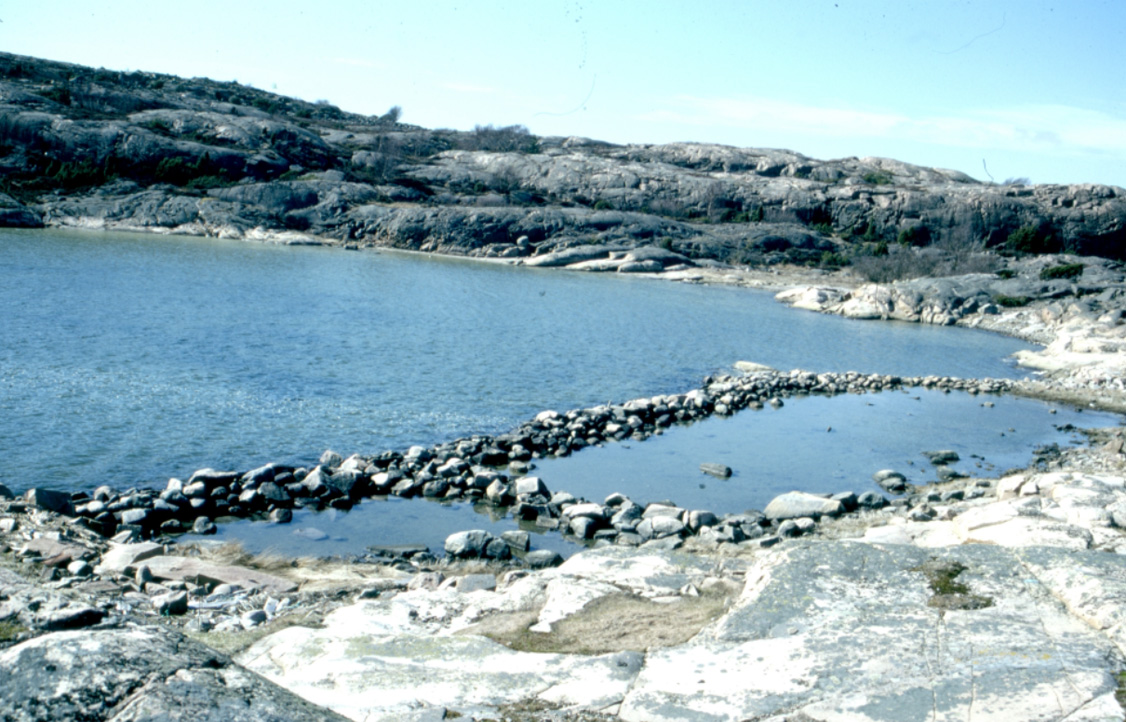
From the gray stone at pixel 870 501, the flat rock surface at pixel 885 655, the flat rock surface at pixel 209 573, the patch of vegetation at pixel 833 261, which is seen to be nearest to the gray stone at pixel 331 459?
the flat rock surface at pixel 209 573

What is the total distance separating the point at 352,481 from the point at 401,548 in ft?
10.2

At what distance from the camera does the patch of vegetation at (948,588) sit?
8094 mm

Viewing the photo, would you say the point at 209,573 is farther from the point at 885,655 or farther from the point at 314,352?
the point at 314,352

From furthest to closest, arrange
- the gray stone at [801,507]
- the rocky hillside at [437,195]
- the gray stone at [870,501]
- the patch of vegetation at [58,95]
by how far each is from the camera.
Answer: the patch of vegetation at [58,95], the rocky hillside at [437,195], the gray stone at [870,501], the gray stone at [801,507]

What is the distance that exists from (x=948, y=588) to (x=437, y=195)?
86.7 meters

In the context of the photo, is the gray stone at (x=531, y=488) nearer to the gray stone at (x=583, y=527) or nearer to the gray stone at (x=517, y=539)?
the gray stone at (x=583, y=527)

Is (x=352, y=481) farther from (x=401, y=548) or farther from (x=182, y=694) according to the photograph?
(x=182, y=694)

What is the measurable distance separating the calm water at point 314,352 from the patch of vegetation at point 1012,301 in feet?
24.9

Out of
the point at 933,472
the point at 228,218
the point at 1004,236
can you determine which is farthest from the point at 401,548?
the point at 1004,236

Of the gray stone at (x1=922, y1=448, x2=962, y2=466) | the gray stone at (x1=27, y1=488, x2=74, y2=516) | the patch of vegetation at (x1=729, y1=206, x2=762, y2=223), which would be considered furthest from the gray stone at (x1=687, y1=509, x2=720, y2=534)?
the patch of vegetation at (x1=729, y1=206, x2=762, y2=223)

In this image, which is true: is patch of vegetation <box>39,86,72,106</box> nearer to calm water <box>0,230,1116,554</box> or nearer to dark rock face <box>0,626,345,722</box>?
calm water <box>0,230,1116,554</box>

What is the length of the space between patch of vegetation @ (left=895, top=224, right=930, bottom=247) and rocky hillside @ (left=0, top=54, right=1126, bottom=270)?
0.78ft

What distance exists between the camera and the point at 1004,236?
301 ft

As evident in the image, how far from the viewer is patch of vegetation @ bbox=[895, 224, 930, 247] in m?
87.6
